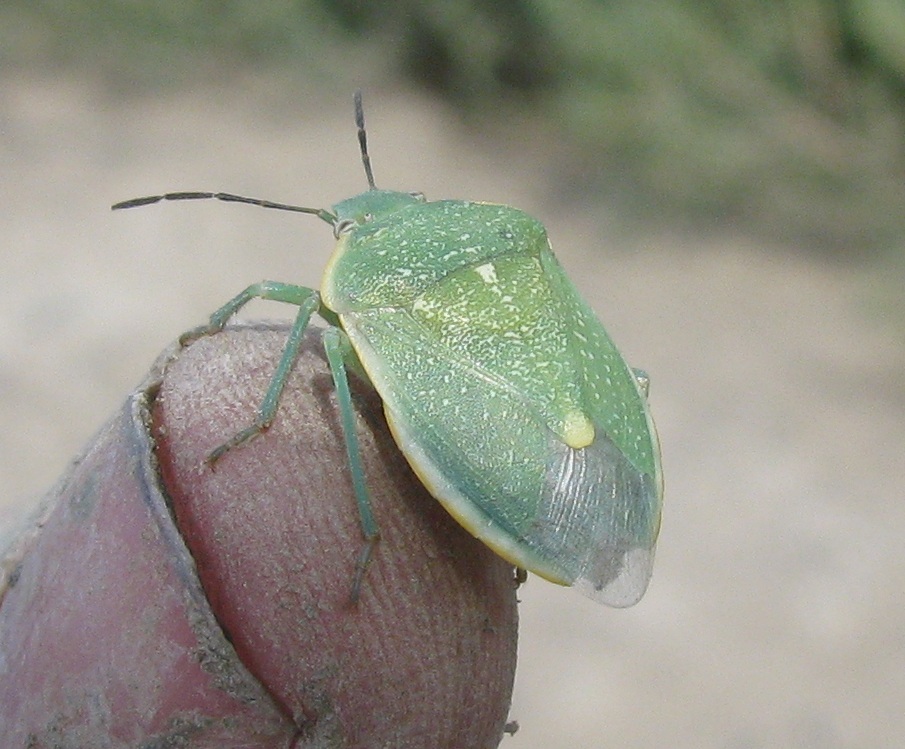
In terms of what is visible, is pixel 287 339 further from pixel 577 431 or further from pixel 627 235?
pixel 627 235

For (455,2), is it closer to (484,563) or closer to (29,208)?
(29,208)

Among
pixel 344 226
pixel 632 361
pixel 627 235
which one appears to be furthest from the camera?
pixel 627 235

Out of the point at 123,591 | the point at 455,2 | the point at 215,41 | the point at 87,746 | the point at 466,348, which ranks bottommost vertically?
the point at 87,746

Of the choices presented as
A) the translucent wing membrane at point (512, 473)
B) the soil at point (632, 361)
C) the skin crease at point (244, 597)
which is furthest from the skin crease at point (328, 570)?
the soil at point (632, 361)

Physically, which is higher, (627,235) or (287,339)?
(627,235)

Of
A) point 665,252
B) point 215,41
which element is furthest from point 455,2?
point 665,252

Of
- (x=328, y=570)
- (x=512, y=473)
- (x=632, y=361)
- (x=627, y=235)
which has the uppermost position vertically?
(x=627, y=235)

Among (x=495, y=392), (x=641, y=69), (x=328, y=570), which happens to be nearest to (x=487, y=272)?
(x=495, y=392)
